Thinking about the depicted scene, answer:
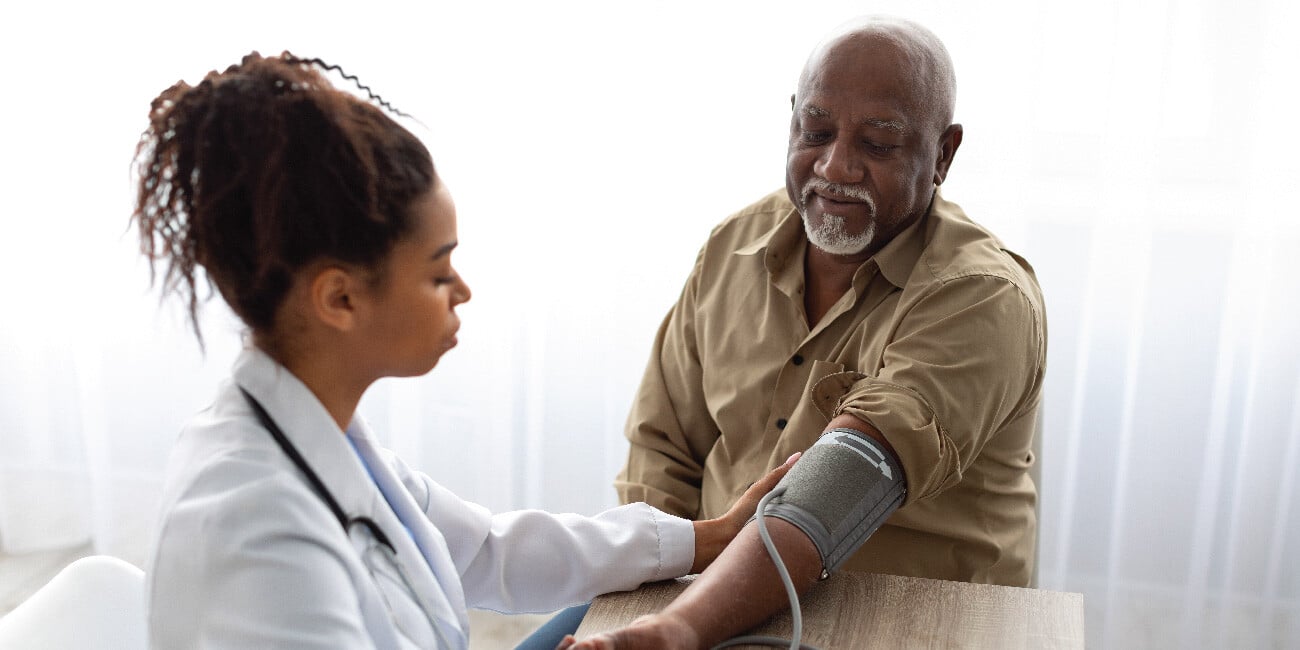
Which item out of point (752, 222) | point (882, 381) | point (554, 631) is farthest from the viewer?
point (752, 222)

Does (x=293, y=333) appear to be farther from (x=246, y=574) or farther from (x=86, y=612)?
(x=86, y=612)

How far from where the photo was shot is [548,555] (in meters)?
1.29

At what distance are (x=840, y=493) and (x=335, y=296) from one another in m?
0.60

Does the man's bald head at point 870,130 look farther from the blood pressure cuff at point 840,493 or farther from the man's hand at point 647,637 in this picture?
the man's hand at point 647,637

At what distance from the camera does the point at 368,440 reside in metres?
1.12

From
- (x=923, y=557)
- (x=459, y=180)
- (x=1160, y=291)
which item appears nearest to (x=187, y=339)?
(x=459, y=180)

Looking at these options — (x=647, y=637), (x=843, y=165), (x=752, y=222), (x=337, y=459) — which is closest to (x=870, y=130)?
(x=843, y=165)

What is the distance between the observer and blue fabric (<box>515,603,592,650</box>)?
148cm

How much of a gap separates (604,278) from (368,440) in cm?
141

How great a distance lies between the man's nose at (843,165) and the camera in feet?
5.16

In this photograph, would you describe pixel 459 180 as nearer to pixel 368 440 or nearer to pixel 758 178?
pixel 758 178

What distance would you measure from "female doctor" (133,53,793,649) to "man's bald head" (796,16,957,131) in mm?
725

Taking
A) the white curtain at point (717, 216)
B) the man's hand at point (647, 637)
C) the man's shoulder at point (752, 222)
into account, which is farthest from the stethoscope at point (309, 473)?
the white curtain at point (717, 216)

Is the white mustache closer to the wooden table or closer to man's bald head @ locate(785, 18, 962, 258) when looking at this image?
man's bald head @ locate(785, 18, 962, 258)
